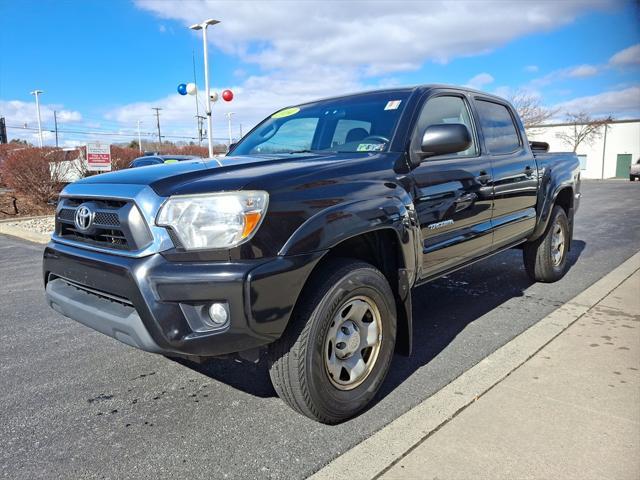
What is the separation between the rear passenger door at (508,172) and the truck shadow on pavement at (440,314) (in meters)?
0.71

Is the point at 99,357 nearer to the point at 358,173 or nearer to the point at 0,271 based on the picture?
the point at 358,173

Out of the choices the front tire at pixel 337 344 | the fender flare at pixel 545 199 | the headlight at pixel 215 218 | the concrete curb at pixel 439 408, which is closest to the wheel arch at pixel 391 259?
the front tire at pixel 337 344

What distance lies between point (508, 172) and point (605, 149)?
48309mm

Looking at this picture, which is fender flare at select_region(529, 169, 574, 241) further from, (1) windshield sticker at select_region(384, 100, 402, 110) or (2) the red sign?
(2) the red sign

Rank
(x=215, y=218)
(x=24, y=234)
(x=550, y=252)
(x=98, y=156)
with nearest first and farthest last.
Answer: (x=215, y=218), (x=550, y=252), (x=24, y=234), (x=98, y=156)

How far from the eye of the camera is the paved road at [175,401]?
7.59 feet

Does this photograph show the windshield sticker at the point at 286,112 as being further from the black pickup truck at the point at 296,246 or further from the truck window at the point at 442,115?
the truck window at the point at 442,115

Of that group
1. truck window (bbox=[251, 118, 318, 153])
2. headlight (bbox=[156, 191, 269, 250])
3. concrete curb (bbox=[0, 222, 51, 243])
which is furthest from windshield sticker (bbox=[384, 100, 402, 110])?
concrete curb (bbox=[0, 222, 51, 243])

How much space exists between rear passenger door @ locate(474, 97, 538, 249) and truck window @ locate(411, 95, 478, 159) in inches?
8.7

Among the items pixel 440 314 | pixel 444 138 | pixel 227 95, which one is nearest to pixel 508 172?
pixel 440 314

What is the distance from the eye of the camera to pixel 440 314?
4.39m

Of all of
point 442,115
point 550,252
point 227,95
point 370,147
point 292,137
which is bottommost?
point 550,252

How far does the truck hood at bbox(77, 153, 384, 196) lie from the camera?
229cm

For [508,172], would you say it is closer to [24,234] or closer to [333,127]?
[333,127]
